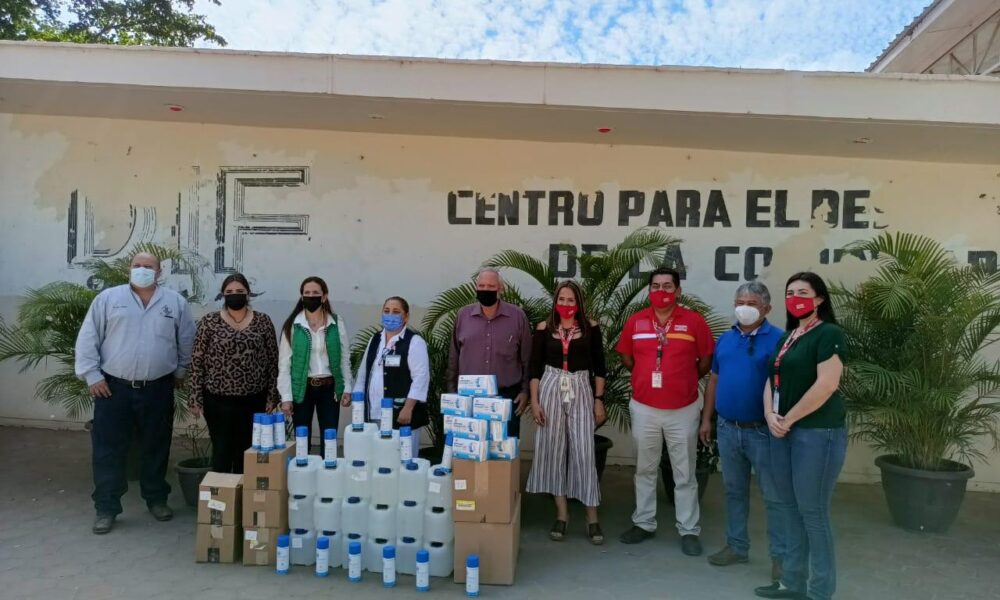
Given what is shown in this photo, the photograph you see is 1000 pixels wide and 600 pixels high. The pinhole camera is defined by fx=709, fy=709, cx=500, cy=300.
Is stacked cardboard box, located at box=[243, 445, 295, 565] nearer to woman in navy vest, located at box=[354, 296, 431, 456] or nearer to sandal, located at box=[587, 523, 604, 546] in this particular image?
woman in navy vest, located at box=[354, 296, 431, 456]

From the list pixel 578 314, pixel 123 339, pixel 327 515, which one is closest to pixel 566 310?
pixel 578 314

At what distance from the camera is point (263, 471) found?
→ 13.5ft

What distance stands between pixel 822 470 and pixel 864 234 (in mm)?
3730

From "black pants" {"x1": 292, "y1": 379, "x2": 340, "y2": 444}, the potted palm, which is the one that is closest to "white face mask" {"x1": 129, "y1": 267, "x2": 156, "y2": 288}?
"black pants" {"x1": 292, "y1": 379, "x2": 340, "y2": 444}

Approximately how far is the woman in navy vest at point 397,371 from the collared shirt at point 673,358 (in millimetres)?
1425

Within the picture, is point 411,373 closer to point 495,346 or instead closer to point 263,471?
point 495,346

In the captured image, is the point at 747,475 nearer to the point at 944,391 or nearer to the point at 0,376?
the point at 944,391

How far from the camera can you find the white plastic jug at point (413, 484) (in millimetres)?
4008

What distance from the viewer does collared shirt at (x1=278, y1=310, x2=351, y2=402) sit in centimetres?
470

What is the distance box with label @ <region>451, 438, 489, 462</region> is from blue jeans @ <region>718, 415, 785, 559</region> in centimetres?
140

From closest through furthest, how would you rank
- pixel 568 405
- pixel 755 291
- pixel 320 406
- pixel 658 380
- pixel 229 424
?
pixel 755 291 < pixel 658 380 < pixel 568 405 < pixel 229 424 < pixel 320 406

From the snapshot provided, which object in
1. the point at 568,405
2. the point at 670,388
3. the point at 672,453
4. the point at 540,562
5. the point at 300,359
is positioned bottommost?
the point at 540,562

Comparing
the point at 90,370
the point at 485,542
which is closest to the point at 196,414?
the point at 90,370

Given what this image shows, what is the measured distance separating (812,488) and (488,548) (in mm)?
1710
